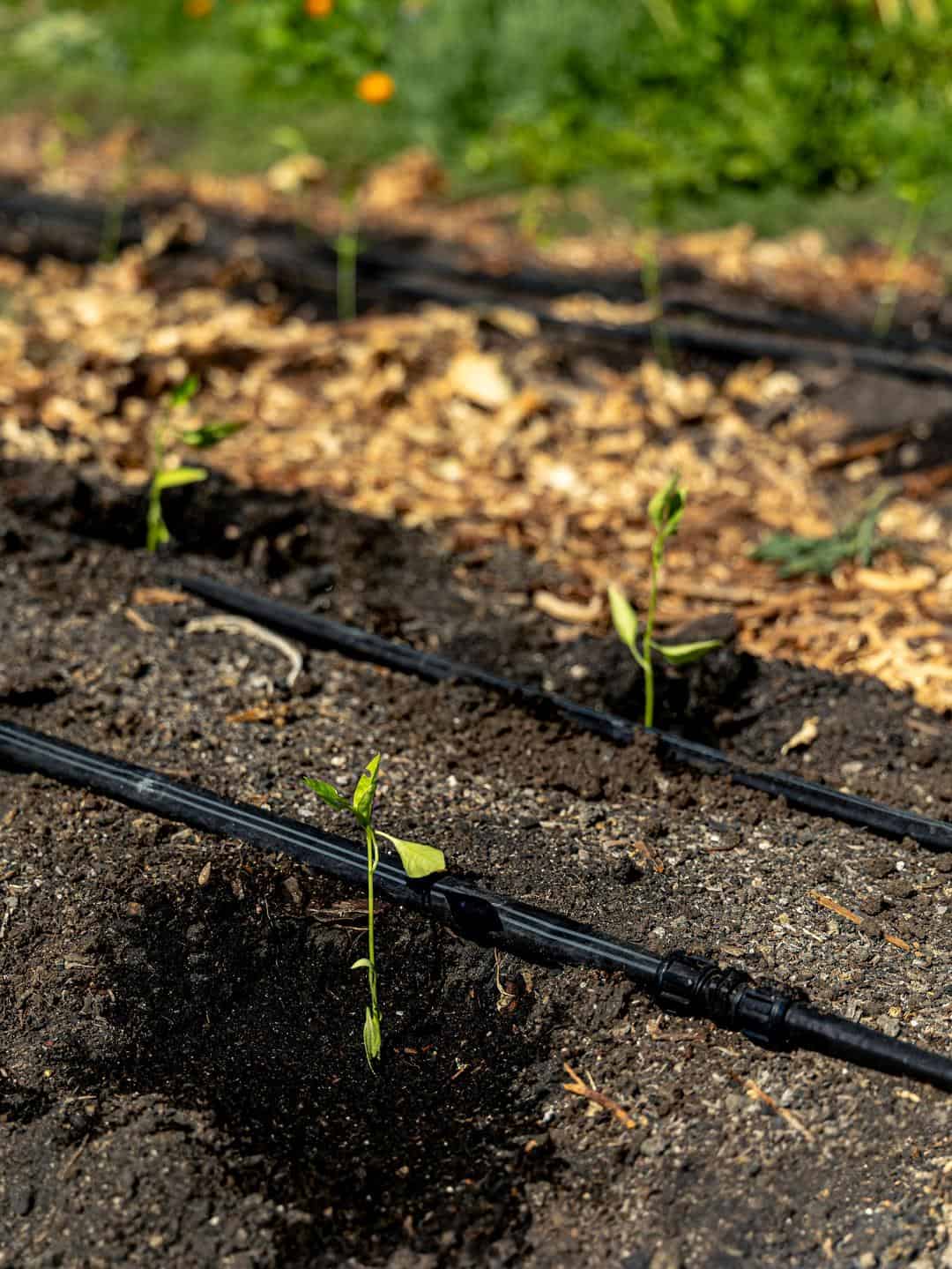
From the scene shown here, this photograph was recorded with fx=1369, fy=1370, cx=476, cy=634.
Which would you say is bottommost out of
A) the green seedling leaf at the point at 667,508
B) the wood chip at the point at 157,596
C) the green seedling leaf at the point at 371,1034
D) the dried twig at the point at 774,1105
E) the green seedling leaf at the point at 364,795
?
the wood chip at the point at 157,596

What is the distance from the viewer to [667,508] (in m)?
2.95

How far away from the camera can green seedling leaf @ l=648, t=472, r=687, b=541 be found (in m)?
2.78

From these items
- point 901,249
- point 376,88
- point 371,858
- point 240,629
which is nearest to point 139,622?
point 240,629

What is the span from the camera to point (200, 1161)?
77.5 inches

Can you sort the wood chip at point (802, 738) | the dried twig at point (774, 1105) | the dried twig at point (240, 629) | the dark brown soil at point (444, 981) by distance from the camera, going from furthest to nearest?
1. the dried twig at point (240, 629)
2. the wood chip at point (802, 738)
3. the dried twig at point (774, 1105)
4. the dark brown soil at point (444, 981)

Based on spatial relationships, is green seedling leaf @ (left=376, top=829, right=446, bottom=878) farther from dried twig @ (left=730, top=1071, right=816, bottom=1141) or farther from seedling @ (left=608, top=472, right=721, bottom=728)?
seedling @ (left=608, top=472, right=721, bottom=728)

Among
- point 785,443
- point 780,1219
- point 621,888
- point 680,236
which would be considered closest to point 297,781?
point 621,888

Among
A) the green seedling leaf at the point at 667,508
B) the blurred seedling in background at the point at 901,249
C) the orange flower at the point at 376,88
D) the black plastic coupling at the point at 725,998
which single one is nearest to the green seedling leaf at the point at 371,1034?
the black plastic coupling at the point at 725,998

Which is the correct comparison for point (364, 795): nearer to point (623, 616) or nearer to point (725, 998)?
point (725, 998)

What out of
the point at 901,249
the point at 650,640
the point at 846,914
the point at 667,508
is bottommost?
the point at 846,914

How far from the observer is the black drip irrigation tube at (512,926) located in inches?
83.0

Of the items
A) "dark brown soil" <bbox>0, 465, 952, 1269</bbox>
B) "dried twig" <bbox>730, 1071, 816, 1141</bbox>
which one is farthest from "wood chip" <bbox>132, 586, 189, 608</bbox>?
"dried twig" <bbox>730, 1071, 816, 1141</bbox>

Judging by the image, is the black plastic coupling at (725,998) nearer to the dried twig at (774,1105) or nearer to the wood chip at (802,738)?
the dried twig at (774,1105)

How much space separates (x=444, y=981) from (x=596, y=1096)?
34 centimetres
